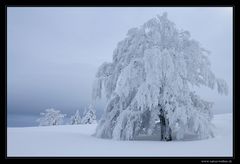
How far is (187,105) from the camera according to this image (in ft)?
30.0

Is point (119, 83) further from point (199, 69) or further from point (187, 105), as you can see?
point (199, 69)

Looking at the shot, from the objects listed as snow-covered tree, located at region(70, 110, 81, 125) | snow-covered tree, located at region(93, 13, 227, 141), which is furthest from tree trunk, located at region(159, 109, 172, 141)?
snow-covered tree, located at region(70, 110, 81, 125)

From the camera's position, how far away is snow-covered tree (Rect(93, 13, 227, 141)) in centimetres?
884

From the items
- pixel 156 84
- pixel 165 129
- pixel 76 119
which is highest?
pixel 156 84

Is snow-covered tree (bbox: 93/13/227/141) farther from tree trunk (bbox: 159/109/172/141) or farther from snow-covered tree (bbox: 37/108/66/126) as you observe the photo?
snow-covered tree (bbox: 37/108/66/126)

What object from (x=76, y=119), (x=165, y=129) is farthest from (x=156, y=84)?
(x=76, y=119)

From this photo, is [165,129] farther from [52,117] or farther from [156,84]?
[52,117]

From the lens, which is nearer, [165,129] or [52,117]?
[165,129]

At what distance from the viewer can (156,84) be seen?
29.2 ft

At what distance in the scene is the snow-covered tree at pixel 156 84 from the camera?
348 inches

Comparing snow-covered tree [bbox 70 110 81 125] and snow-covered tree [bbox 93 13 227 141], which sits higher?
snow-covered tree [bbox 93 13 227 141]

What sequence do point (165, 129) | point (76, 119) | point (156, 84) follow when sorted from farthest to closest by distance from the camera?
1. point (76, 119)
2. point (165, 129)
3. point (156, 84)
